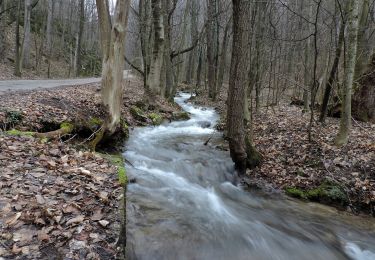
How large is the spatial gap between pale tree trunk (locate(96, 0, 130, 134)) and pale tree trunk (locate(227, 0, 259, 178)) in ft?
9.39

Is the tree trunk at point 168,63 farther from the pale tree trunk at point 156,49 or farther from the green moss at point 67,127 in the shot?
the green moss at point 67,127

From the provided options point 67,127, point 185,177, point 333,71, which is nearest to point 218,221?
point 185,177

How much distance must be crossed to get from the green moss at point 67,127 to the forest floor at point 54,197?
191 mm

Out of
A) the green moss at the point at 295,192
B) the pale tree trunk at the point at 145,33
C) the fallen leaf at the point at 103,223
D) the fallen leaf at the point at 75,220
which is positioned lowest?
the green moss at the point at 295,192

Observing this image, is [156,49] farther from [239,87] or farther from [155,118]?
[239,87]

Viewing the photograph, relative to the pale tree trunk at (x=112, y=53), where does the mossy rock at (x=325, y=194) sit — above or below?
below

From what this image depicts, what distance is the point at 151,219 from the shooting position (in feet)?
17.7

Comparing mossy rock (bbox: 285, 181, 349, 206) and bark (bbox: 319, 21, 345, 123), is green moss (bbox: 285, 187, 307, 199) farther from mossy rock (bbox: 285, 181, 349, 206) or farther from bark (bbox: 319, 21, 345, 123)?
bark (bbox: 319, 21, 345, 123)

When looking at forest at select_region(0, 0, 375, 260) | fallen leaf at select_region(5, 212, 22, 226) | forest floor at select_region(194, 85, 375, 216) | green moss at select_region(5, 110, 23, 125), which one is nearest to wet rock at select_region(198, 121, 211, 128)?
forest at select_region(0, 0, 375, 260)

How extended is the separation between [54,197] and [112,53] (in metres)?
4.75

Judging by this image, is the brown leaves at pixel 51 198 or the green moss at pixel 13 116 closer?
the brown leaves at pixel 51 198

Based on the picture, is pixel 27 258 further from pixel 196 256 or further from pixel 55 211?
pixel 196 256

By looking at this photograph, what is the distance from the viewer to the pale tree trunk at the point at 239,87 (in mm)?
6953

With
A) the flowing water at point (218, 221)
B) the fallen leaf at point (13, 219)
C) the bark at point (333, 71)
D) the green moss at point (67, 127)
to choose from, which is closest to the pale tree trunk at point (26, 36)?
the green moss at point (67, 127)
